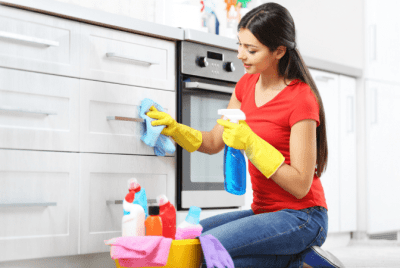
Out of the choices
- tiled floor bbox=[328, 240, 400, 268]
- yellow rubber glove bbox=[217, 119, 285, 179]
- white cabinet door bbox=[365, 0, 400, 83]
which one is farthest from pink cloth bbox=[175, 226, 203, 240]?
white cabinet door bbox=[365, 0, 400, 83]

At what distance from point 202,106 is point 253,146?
0.59m

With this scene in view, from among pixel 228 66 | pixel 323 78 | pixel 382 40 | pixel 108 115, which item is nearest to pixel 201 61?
pixel 228 66

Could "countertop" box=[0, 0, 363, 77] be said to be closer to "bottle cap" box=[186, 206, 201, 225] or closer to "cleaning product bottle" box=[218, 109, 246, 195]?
"cleaning product bottle" box=[218, 109, 246, 195]

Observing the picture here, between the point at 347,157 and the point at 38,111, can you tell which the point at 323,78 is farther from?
the point at 38,111

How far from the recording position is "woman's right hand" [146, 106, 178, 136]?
165 centimetres

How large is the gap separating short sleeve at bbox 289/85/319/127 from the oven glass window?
1.71 feet

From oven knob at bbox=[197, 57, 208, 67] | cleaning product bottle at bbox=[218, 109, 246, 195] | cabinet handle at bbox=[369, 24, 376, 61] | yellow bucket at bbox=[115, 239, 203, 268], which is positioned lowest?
yellow bucket at bbox=[115, 239, 203, 268]

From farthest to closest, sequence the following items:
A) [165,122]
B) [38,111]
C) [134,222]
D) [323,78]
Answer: [323,78]
[165,122]
[38,111]
[134,222]

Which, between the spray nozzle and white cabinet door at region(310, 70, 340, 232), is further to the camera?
white cabinet door at region(310, 70, 340, 232)

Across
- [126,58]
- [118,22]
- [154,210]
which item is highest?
[118,22]

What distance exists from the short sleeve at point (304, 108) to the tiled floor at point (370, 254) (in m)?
0.91

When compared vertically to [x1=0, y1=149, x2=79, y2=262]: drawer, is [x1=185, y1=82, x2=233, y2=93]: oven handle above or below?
above

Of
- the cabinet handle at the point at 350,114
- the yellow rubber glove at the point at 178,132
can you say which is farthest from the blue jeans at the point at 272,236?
the cabinet handle at the point at 350,114

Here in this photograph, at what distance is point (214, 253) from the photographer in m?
1.30
